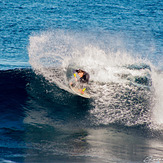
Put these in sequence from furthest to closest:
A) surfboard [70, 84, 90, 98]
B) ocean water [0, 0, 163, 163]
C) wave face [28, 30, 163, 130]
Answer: surfboard [70, 84, 90, 98] → wave face [28, 30, 163, 130] → ocean water [0, 0, 163, 163]

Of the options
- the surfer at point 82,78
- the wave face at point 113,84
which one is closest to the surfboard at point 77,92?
the surfer at point 82,78

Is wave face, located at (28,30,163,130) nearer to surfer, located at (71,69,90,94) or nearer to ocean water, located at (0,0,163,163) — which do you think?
ocean water, located at (0,0,163,163)

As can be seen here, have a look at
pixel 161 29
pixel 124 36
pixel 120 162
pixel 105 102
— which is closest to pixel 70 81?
pixel 105 102

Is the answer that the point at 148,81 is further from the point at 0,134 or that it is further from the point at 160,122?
the point at 0,134

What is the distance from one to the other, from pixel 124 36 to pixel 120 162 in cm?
2004

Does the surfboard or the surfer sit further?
the surfboard

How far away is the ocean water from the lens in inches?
302

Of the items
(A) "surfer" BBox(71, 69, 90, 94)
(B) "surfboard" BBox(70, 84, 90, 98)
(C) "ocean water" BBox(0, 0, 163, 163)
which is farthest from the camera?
(B) "surfboard" BBox(70, 84, 90, 98)

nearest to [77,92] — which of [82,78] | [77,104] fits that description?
[77,104]

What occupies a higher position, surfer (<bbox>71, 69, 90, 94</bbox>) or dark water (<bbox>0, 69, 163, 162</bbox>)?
surfer (<bbox>71, 69, 90, 94</bbox>)

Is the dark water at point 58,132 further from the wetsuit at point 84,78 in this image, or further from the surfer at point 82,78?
the wetsuit at point 84,78

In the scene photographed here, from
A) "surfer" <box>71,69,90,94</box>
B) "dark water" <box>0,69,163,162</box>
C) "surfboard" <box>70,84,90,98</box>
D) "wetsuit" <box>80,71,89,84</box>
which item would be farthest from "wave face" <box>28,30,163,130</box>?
"wetsuit" <box>80,71,89,84</box>

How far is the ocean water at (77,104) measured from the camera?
7680 millimetres

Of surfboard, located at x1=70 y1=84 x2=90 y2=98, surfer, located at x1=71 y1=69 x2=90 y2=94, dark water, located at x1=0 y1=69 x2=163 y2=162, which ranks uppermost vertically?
surfer, located at x1=71 y1=69 x2=90 y2=94
